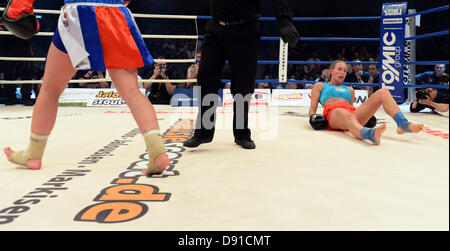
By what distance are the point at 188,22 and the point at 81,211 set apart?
7.91 metres

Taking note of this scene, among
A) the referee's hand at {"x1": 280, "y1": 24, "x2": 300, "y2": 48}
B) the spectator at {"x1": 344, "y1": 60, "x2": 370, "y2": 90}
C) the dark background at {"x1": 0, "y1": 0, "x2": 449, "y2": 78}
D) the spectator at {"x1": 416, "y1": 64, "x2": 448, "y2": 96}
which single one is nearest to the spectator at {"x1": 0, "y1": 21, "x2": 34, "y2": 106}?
the dark background at {"x1": 0, "y1": 0, "x2": 449, "y2": 78}

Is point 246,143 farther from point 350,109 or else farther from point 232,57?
point 350,109

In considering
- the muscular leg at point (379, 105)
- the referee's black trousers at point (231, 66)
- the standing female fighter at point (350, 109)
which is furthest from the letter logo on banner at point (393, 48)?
the referee's black trousers at point (231, 66)

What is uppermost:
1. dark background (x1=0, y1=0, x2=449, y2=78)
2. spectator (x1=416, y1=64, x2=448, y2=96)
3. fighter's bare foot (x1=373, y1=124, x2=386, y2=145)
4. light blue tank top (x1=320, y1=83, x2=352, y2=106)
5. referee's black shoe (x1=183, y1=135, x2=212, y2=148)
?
dark background (x1=0, y1=0, x2=449, y2=78)

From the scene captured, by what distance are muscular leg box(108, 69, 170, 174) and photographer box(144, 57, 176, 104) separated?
10.1 ft

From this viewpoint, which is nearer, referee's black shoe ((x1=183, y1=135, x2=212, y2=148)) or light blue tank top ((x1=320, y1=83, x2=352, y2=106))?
referee's black shoe ((x1=183, y1=135, x2=212, y2=148))

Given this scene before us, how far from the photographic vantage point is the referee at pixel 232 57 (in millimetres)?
1744

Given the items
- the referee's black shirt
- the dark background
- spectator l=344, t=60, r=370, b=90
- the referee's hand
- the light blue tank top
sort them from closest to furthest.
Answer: the referee's hand < the referee's black shirt < the light blue tank top < spectator l=344, t=60, r=370, b=90 < the dark background

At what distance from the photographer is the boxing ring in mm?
804

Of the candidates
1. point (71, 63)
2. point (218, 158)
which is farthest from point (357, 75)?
point (71, 63)

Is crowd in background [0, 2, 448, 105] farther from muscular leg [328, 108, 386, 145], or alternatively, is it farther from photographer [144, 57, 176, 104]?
muscular leg [328, 108, 386, 145]

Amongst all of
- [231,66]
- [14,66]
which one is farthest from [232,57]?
[14,66]

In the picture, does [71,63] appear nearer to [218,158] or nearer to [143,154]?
[143,154]
